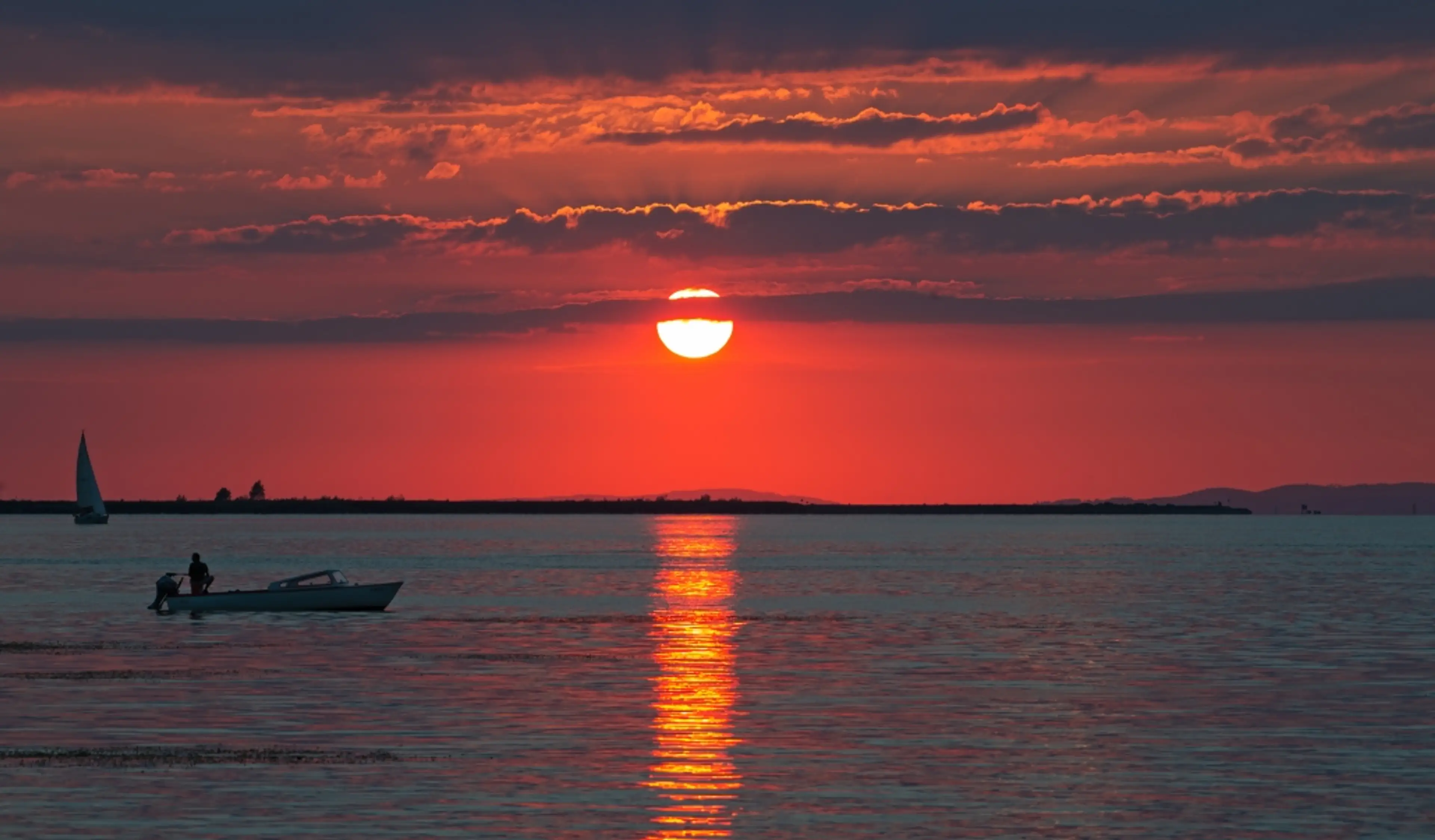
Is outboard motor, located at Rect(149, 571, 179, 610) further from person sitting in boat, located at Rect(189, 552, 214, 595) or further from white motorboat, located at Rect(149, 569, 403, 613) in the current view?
person sitting in boat, located at Rect(189, 552, 214, 595)

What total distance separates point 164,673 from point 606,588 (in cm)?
7711

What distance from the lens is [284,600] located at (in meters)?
99.6

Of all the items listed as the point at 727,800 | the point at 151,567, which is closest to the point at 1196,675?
the point at 727,800

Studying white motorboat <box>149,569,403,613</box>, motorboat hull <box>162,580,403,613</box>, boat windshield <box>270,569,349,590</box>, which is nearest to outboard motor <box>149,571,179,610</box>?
white motorboat <box>149,569,403,613</box>

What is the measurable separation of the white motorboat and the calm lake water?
1382 mm

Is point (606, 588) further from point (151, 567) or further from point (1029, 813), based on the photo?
point (1029, 813)

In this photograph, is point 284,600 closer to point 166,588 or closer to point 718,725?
point 166,588

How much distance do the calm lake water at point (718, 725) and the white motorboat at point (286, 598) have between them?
1.38 m

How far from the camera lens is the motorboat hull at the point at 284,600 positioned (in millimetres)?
99688

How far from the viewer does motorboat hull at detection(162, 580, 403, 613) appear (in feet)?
327

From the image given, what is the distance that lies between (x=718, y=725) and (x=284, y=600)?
52.3 m

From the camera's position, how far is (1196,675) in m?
67.1

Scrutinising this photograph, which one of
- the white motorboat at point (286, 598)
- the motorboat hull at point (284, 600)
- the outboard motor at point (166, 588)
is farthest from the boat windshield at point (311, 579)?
the outboard motor at point (166, 588)

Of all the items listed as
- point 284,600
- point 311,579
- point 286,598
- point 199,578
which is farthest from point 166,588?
point 311,579
